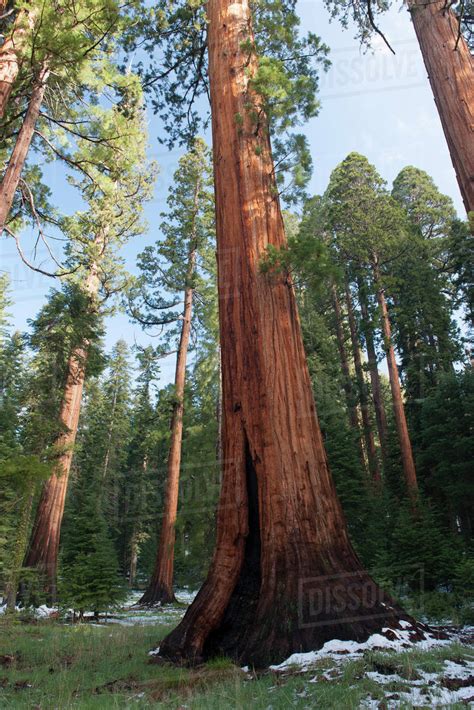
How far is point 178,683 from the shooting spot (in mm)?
3096

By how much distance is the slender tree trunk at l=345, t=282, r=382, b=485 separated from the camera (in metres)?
21.4

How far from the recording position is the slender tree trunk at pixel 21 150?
22.5ft

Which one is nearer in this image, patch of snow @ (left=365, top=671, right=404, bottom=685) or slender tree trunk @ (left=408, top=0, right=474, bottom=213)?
patch of snow @ (left=365, top=671, right=404, bottom=685)

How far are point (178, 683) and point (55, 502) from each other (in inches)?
415

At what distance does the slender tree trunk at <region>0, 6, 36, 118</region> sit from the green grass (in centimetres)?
730

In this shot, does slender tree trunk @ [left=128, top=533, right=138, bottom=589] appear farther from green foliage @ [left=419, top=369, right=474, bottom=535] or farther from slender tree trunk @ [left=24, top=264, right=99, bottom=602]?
green foliage @ [left=419, top=369, right=474, bottom=535]

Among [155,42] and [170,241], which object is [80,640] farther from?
[170,241]

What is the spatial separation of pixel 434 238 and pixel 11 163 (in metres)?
22.5

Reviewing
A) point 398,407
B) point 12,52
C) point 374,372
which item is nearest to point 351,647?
point 12,52

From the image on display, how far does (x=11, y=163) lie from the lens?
23.5ft

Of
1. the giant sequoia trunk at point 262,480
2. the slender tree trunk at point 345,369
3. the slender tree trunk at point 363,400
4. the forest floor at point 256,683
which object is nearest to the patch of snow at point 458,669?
the forest floor at point 256,683

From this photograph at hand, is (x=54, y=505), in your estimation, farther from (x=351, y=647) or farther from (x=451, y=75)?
(x=451, y=75)

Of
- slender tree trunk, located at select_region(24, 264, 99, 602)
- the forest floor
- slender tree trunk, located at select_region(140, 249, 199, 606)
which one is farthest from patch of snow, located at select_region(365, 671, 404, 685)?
slender tree trunk, located at select_region(140, 249, 199, 606)

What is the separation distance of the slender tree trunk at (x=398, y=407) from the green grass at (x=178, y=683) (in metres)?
11.2
